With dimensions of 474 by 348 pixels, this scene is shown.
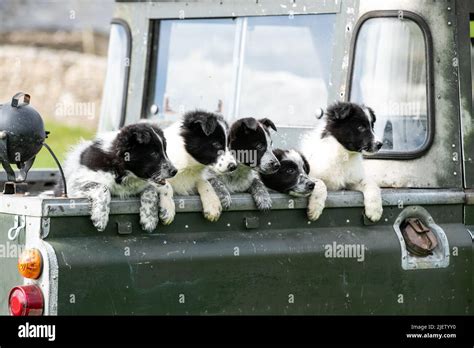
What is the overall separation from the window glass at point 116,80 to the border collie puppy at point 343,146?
6.65 ft

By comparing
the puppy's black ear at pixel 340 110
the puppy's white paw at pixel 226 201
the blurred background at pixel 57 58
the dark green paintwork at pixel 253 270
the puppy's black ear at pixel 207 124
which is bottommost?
the dark green paintwork at pixel 253 270

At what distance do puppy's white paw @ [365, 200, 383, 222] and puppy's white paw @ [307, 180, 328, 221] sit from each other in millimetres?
272

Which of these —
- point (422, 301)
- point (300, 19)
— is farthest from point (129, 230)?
point (300, 19)

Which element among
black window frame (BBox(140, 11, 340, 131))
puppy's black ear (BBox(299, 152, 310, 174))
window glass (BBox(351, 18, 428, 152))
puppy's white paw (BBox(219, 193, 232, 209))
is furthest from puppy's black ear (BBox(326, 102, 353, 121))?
black window frame (BBox(140, 11, 340, 131))

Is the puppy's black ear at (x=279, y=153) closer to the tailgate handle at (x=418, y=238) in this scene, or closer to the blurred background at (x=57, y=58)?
the tailgate handle at (x=418, y=238)

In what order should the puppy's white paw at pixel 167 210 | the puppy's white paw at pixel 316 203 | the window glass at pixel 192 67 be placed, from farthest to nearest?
the window glass at pixel 192 67, the puppy's white paw at pixel 316 203, the puppy's white paw at pixel 167 210

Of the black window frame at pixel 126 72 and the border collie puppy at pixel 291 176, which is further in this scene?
the black window frame at pixel 126 72

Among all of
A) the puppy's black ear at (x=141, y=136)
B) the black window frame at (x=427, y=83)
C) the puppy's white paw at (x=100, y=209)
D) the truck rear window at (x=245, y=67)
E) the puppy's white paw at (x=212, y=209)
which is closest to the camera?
the puppy's white paw at (x=100, y=209)

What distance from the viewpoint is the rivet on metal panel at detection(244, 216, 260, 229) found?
261 inches

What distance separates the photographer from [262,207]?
21.9 ft

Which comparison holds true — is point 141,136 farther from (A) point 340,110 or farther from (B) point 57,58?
(B) point 57,58

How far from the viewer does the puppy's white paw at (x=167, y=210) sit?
6.34 m

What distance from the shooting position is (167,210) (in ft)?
20.9

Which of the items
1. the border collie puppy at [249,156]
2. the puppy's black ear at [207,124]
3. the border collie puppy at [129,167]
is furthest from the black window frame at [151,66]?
the border collie puppy at [129,167]
